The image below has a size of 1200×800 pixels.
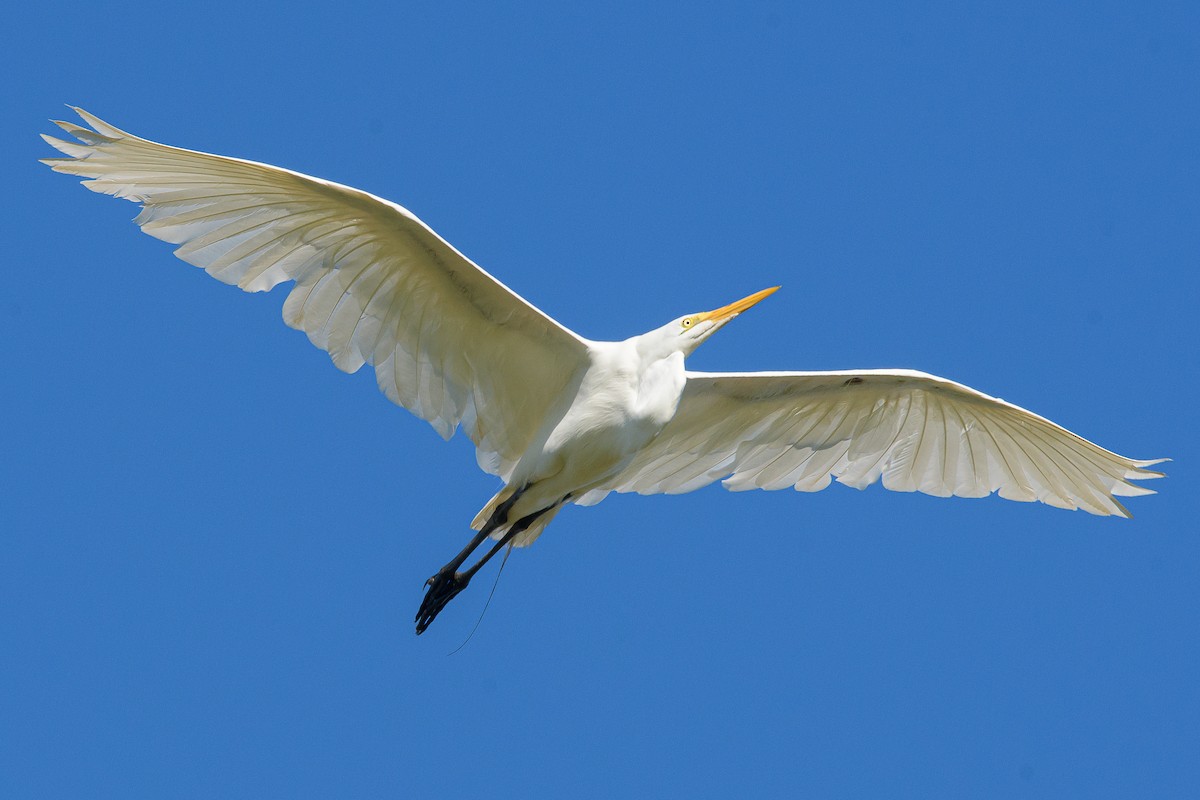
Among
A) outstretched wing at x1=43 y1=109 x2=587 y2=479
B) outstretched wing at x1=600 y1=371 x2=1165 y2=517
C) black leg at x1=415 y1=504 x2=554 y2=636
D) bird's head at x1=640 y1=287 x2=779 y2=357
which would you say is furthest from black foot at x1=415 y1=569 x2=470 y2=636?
bird's head at x1=640 y1=287 x2=779 y2=357

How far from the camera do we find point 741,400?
10.8 m

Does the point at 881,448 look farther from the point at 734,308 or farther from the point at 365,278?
the point at 365,278

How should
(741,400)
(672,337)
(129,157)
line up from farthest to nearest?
1. (741,400)
2. (672,337)
3. (129,157)

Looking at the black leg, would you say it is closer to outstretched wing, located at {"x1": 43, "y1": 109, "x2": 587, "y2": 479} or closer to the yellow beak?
outstretched wing, located at {"x1": 43, "y1": 109, "x2": 587, "y2": 479}

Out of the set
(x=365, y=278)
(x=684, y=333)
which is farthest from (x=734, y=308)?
(x=365, y=278)

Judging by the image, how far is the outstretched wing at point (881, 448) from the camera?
10852 millimetres

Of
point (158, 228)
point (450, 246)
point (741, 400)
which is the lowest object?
point (158, 228)

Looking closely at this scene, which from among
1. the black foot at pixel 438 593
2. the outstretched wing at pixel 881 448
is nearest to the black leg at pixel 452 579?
the black foot at pixel 438 593

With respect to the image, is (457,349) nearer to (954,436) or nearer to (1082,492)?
(954,436)

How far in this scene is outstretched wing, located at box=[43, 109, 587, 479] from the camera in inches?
362

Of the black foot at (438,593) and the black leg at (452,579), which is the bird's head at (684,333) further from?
the black foot at (438,593)

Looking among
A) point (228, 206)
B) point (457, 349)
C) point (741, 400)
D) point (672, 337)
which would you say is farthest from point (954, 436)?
point (228, 206)

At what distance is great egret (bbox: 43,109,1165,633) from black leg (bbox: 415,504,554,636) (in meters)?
0.01

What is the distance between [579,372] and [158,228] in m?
2.67
